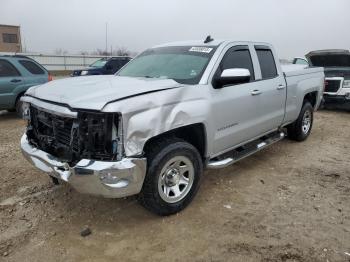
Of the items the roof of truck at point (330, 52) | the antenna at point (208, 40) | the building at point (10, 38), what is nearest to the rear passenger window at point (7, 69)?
the antenna at point (208, 40)

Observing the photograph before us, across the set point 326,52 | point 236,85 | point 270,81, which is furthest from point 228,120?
point 326,52

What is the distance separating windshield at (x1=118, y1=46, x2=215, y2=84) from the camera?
4422 millimetres

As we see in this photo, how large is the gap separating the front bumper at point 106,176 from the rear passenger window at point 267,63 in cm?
285

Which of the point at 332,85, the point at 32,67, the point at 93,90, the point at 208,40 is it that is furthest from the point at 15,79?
the point at 332,85

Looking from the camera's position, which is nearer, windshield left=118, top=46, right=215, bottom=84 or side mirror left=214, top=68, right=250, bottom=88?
side mirror left=214, top=68, right=250, bottom=88

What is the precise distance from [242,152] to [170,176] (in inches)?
58.8

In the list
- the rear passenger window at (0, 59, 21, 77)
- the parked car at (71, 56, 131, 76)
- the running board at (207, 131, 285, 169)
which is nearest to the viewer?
the running board at (207, 131, 285, 169)

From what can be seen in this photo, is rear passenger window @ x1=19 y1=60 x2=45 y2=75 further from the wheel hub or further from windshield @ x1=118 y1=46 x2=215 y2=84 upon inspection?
the wheel hub

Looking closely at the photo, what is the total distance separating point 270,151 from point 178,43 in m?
2.68

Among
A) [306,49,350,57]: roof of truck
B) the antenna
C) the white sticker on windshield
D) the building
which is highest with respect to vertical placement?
the antenna

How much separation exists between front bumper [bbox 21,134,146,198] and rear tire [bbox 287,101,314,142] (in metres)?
4.38

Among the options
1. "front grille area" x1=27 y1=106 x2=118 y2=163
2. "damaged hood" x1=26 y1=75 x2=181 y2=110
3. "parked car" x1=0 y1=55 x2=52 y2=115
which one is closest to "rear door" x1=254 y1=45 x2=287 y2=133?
"damaged hood" x1=26 y1=75 x2=181 y2=110

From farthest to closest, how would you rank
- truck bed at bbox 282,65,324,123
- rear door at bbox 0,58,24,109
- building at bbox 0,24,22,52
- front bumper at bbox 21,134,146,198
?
building at bbox 0,24,22,52
rear door at bbox 0,58,24,109
truck bed at bbox 282,65,324,123
front bumper at bbox 21,134,146,198

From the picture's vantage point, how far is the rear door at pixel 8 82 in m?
9.10
